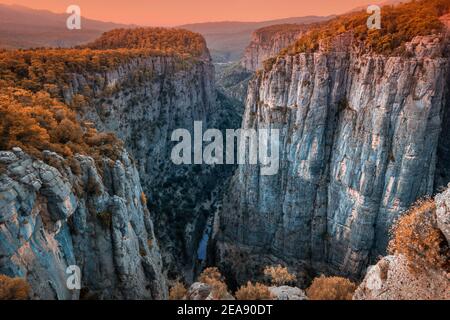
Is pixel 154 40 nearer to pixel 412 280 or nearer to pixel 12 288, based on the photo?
pixel 12 288

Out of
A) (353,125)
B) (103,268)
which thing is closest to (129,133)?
(353,125)

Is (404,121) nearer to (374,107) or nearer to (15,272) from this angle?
(374,107)

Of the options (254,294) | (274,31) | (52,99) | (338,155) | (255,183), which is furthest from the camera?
(274,31)

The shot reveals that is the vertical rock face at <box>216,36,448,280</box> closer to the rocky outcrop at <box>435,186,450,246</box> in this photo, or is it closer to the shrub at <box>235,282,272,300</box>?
the rocky outcrop at <box>435,186,450,246</box>

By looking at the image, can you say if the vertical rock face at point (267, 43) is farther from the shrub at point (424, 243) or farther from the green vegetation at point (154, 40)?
the shrub at point (424, 243)

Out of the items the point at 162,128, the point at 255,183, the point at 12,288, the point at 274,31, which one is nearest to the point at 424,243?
the point at 12,288

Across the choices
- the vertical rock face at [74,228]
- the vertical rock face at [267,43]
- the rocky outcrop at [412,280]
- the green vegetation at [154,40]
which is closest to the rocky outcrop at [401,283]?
the rocky outcrop at [412,280]
